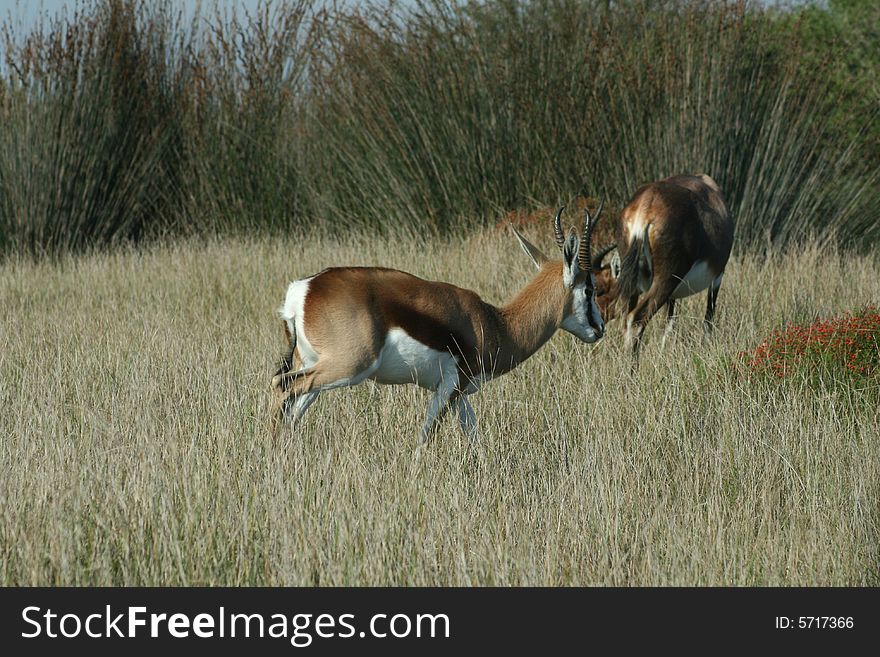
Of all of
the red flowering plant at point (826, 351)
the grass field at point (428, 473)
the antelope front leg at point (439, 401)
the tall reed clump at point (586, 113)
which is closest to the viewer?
the grass field at point (428, 473)

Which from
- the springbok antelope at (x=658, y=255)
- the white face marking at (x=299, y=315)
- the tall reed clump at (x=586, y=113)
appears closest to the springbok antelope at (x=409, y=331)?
the white face marking at (x=299, y=315)

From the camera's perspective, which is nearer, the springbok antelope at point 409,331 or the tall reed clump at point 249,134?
the springbok antelope at point 409,331

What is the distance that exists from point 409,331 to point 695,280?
3.09 meters

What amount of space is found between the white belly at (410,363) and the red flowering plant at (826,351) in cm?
198

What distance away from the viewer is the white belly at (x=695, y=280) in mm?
6824

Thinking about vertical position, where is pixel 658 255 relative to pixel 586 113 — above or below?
below

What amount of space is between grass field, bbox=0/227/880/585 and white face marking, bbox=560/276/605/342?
0.35 meters

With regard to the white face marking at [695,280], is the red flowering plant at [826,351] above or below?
below

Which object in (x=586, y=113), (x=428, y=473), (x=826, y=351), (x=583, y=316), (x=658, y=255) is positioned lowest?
(x=428, y=473)

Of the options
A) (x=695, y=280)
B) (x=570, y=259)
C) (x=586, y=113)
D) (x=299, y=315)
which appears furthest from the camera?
(x=586, y=113)

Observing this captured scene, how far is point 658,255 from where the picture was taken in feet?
21.9

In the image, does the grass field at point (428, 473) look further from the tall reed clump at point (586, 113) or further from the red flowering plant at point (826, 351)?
the tall reed clump at point (586, 113)

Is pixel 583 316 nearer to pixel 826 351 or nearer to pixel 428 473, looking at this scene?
pixel 428 473

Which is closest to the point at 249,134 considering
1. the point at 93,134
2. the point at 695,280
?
the point at 93,134
